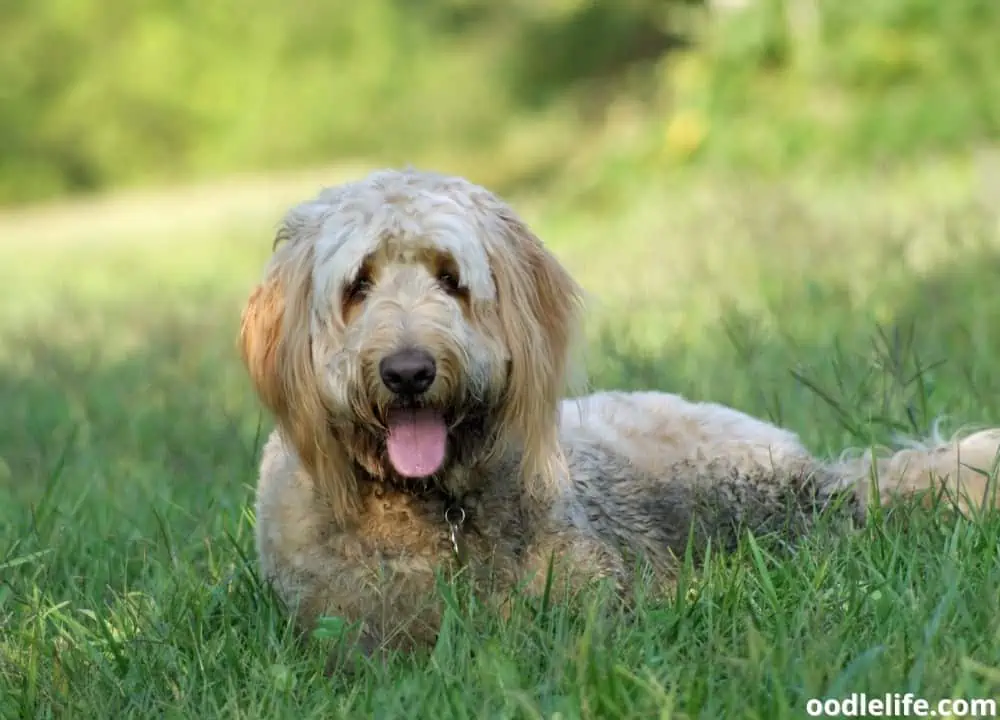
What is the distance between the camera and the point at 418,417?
135 inches

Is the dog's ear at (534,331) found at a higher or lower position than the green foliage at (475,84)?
lower

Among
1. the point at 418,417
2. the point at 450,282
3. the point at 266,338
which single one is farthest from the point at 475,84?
the point at 418,417

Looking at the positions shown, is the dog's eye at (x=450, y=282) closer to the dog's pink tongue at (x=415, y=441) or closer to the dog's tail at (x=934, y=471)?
the dog's pink tongue at (x=415, y=441)

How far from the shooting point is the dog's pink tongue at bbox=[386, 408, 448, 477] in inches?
135

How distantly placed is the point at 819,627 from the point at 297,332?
57.0 inches

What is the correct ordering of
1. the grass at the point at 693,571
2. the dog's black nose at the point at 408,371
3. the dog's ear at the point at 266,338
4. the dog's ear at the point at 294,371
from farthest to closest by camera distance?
the dog's ear at the point at 266,338 < the dog's ear at the point at 294,371 < the dog's black nose at the point at 408,371 < the grass at the point at 693,571

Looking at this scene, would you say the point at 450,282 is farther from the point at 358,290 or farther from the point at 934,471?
the point at 934,471

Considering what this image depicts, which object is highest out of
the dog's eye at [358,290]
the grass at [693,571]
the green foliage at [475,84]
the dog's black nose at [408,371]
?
the green foliage at [475,84]

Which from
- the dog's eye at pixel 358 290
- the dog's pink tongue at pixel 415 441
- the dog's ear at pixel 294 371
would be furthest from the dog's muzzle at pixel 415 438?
the dog's eye at pixel 358 290

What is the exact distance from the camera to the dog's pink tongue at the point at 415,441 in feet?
11.3

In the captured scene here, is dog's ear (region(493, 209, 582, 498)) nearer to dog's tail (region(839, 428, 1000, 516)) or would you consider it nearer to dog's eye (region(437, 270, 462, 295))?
dog's eye (region(437, 270, 462, 295))

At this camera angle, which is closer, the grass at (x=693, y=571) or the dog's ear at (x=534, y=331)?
the grass at (x=693, y=571)

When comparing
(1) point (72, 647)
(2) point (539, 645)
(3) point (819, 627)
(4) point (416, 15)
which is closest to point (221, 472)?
(1) point (72, 647)

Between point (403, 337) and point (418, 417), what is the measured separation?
220 millimetres
